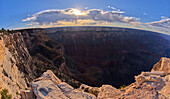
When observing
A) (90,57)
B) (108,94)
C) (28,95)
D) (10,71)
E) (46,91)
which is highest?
(46,91)

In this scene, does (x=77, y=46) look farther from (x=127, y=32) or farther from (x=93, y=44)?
(x=127, y=32)

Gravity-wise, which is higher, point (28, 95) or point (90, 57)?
point (28, 95)

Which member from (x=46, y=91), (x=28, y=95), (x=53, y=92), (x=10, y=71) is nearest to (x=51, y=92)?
(x=53, y=92)

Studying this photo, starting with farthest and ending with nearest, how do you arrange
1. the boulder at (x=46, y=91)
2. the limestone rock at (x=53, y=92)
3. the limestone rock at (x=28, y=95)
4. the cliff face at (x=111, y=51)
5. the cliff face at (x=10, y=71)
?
the cliff face at (x=111, y=51)
the cliff face at (x=10, y=71)
the limestone rock at (x=28, y=95)
the limestone rock at (x=53, y=92)
the boulder at (x=46, y=91)

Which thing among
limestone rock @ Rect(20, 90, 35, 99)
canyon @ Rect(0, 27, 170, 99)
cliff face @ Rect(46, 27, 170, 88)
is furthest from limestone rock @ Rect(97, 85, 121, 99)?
cliff face @ Rect(46, 27, 170, 88)

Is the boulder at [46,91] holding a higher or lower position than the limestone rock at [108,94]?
higher

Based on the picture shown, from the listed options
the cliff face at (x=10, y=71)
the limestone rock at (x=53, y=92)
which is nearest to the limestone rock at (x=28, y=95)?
the limestone rock at (x=53, y=92)

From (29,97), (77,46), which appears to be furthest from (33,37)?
(77,46)

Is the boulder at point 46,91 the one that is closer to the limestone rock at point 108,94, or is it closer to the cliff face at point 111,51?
the limestone rock at point 108,94

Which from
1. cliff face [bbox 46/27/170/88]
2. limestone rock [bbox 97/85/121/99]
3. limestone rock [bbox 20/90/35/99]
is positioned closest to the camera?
limestone rock [bbox 20/90/35/99]

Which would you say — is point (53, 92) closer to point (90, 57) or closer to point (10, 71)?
point (10, 71)

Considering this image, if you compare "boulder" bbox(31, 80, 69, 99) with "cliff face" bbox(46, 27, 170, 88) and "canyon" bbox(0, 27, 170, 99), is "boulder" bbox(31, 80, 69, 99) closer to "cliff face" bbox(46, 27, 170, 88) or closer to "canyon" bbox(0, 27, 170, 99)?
"canyon" bbox(0, 27, 170, 99)

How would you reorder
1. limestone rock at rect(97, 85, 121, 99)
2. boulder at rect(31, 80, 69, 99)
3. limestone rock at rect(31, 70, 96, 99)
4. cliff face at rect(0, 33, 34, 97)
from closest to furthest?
1. boulder at rect(31, 80, 69, 99)
2. limestone rock at rect(31, 70, 96, 99)
3. limestone rock at rect(97, 85, 121, 99)
4. cliff face at rect(0, 33, 34, 97)

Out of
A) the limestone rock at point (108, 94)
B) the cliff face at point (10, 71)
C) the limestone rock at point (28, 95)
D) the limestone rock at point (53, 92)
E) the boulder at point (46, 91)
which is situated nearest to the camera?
the boulder at point (46, 91)
